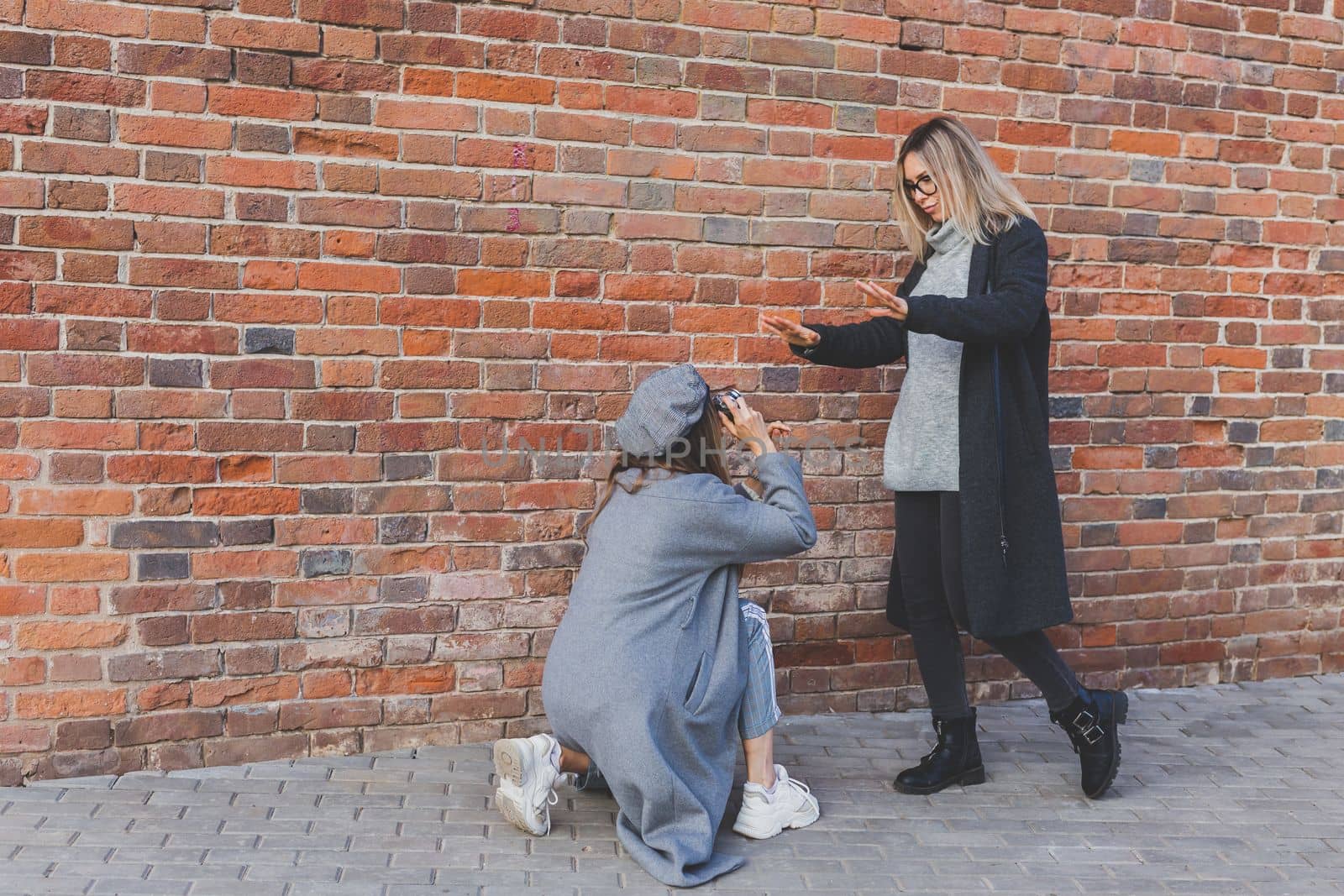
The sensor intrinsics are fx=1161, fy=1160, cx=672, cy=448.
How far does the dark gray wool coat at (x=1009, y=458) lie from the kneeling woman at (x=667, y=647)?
56cm

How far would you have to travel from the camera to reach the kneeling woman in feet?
10.0

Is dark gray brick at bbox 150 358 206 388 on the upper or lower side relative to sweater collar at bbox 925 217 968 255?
lower

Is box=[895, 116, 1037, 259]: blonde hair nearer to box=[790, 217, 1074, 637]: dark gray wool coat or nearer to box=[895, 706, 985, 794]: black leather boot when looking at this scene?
box=[790, 217, 1074, 637]: dark gray wool coat

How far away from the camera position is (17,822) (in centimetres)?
324

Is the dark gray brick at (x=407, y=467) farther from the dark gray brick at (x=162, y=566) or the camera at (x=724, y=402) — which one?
the camera at (x=724, y=402)

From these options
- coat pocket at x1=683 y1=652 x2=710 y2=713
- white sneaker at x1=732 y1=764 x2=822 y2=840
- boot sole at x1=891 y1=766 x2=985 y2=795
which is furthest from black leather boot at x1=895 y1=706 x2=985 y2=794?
coat pocket at x1=683 y1=652 x2=710 y2=713

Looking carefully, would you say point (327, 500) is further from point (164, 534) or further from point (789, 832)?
point (789, 832)

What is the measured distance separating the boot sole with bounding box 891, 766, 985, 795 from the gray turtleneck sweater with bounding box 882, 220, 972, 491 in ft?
3.04

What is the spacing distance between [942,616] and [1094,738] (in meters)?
0.57

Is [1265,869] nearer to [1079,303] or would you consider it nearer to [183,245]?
[1079,303]

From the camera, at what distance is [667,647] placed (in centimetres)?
309

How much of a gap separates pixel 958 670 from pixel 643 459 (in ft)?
4.33

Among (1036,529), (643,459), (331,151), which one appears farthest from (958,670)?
(331,151)

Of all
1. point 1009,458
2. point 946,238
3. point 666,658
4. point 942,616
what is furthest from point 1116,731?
point 946,238
